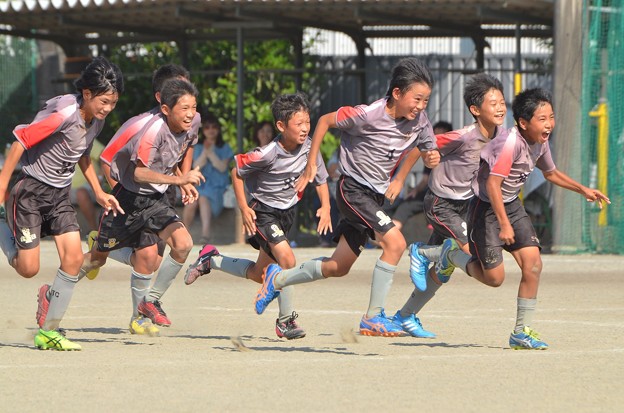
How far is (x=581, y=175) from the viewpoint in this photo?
52.6 feet

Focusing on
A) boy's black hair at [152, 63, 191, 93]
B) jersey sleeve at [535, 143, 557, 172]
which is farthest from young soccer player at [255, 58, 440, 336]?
boy's black hair at [152, 63, 191, 93]

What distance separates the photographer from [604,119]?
630 inches

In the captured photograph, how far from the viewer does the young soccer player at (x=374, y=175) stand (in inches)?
350

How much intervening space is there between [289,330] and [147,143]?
1.55m

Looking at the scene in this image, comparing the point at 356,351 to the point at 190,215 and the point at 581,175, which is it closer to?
the point at 581,175

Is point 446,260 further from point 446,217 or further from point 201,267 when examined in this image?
point 201,267

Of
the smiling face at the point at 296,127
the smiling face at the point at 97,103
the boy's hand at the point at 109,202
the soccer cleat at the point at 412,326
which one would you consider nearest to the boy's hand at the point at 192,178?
the boy's hand at the point at 109,202

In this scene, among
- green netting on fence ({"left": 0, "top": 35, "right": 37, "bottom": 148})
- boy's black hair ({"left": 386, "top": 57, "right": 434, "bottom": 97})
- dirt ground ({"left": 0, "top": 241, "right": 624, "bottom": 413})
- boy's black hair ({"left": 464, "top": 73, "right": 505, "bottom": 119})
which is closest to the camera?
dirt ground ({"left": 0, "top": 241, "right": 624, "bottom": 413})

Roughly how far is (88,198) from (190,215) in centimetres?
152

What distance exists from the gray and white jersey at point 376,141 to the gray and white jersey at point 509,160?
2.24 ft

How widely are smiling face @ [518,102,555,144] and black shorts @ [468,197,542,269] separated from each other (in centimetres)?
45

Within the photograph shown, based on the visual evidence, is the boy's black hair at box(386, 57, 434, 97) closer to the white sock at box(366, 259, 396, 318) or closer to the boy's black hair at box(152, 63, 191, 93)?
the white sock at box(366, 259, 396, 318)

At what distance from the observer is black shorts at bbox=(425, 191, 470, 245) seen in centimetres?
980

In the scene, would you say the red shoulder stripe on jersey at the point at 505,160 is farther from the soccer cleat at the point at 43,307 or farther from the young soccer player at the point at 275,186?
the soccer cleat at the point at 43,307
